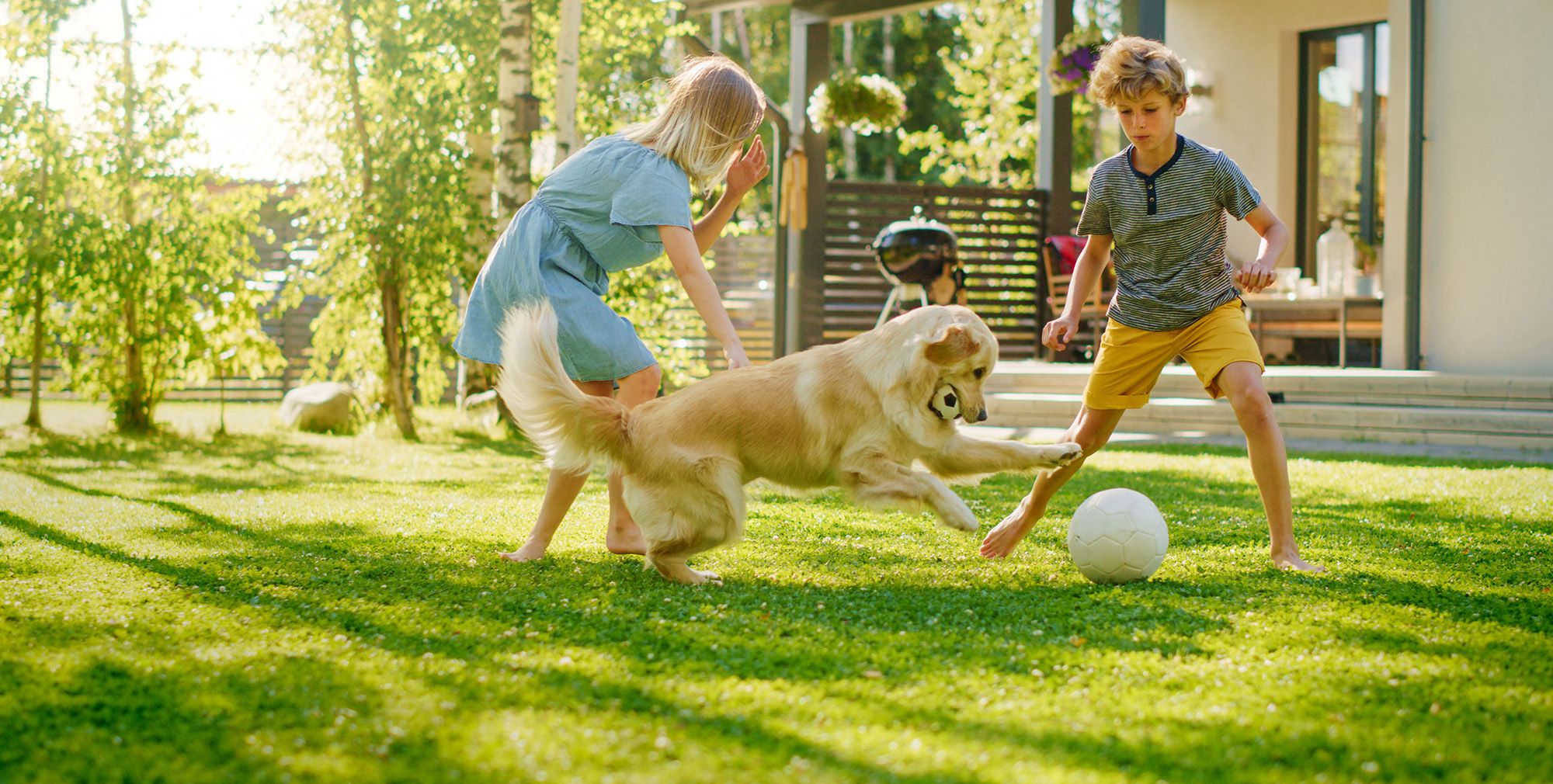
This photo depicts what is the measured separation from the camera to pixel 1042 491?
12.8 ft

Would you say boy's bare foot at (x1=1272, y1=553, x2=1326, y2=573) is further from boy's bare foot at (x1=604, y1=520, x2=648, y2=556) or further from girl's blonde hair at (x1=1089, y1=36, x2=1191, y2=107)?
boy's bare foot at (x1=604, y1=520, x2=648, y2=556)

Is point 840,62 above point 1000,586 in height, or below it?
above

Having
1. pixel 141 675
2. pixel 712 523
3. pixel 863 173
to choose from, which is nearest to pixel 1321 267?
pixel 712 523

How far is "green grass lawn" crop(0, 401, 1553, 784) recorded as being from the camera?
1.94m

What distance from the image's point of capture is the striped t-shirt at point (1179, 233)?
3.69 m

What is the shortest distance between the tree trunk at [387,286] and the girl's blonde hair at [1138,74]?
7.87 metres

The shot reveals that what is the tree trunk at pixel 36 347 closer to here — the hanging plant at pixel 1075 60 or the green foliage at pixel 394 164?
the green foliage at pixel 394 164

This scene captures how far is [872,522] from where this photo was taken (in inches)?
196

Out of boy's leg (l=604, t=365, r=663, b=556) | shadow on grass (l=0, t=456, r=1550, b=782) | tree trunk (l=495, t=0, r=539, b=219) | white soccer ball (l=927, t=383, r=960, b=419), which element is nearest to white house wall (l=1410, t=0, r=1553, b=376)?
shadow on grass (l=0, t=456, r=1550, b=782)

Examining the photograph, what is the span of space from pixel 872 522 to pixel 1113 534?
171cm

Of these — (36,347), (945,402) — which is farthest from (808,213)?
(945,402)

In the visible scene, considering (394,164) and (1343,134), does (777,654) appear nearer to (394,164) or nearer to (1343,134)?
(394,164)

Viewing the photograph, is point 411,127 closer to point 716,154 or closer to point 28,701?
point 716,154

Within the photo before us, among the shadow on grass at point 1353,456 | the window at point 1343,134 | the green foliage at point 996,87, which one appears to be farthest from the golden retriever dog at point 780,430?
the green foliage at point 996,87
